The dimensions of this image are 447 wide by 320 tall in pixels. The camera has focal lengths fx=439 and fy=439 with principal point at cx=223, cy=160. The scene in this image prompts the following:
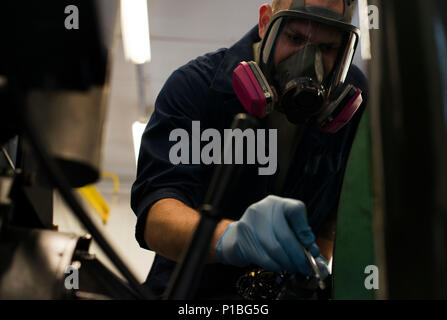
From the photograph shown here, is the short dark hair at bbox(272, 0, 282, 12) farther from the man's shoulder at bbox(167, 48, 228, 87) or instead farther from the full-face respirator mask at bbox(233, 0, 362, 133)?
the man's shoulder at bbox(167, 48, 228, 87)

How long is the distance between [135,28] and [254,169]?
184 centimetres

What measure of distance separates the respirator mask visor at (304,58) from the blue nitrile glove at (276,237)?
59cm

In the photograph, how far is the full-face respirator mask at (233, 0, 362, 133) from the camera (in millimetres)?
1312

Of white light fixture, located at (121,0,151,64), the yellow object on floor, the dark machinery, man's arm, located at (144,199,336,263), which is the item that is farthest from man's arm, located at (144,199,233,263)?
the yellow object on floor

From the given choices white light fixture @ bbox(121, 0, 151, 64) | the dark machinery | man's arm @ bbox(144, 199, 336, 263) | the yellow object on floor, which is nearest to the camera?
the dark machinery

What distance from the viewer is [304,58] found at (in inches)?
53.6

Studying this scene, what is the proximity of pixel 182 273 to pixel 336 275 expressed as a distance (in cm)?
38

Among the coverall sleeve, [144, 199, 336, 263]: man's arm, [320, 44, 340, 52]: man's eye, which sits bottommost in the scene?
[144, 199, 336, 263]: man's arm

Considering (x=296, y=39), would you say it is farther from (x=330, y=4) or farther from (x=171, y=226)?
(x=171, y=226)

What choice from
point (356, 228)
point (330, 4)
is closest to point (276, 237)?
point (356, 228)

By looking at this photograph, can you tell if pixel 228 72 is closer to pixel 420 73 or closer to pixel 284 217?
pixel 284 217

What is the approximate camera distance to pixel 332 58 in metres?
1.39

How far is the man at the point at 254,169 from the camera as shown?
0.83 meters

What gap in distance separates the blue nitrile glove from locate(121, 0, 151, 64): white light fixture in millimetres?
2245
